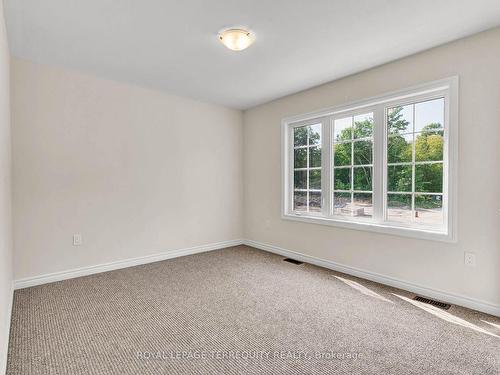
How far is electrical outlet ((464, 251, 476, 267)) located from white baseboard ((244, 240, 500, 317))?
1.01 ft

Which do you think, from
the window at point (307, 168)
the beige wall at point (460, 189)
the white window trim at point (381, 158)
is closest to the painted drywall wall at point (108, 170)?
the white window trim at point (381, 158)

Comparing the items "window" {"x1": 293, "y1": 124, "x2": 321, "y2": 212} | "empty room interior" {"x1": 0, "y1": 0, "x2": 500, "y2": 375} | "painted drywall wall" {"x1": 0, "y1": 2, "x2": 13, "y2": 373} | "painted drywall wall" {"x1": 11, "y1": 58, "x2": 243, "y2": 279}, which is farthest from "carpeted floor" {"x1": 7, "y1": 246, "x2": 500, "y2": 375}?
"window" {"x1": 293, "y1": 124, "x2": 321, "y2": 212}

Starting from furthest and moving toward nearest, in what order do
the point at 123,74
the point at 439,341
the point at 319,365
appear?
the point at 123,74, the point at 439,341, the point at 319,365

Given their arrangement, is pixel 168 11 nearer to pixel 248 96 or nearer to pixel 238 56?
pixel 238 56

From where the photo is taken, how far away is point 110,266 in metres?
3.62

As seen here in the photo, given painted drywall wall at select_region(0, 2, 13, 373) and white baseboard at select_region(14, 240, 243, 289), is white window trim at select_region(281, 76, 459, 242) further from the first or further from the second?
painted drywall wall at select_region(0, 2, 13, 373)

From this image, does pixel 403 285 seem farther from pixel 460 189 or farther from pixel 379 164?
pixel 379 164

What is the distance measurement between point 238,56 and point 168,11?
933 mm

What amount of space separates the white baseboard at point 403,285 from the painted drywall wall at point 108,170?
4.92ft

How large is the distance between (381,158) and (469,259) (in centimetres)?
129

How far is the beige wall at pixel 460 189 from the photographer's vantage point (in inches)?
96.1

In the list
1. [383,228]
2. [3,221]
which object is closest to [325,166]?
[383,228]

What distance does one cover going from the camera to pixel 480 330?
2.19 metres

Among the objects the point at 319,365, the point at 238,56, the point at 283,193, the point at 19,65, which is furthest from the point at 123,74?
the point at 319,365
